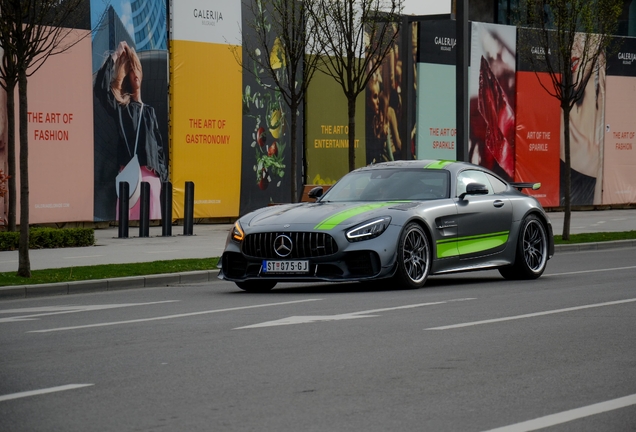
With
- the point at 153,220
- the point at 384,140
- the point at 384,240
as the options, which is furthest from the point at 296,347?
the point at 384,140

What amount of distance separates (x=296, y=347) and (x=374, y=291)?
16.3 ft

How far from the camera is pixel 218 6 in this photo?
31766mm

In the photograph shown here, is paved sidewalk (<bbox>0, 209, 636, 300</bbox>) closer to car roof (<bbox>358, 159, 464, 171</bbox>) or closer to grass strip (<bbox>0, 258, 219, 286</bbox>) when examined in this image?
grass strip (<bbox>0, 258, 219, 286</bbox>)

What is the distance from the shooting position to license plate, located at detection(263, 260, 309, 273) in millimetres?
13383

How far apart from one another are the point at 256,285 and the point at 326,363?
6.44 m

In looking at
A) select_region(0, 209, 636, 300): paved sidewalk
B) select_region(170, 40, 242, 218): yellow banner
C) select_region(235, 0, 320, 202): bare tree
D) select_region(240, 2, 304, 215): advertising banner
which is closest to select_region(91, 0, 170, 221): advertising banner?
select_region(170, 40, 242, 218): yellow banner

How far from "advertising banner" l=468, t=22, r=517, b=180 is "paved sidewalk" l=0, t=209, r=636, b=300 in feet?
20.7

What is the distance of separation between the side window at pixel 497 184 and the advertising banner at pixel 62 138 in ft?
45.1

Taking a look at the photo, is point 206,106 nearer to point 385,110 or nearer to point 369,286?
point 385,110

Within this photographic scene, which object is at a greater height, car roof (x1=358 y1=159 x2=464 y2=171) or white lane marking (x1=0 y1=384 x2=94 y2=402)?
car roof (x1=358 y1=159 x2=464 y2=171)

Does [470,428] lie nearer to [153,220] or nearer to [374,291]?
[374,291]

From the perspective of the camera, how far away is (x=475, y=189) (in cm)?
1486

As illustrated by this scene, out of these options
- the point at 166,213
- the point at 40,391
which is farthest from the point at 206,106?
the point at 40,391

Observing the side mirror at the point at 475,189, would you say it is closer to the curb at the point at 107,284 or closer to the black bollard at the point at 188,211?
the curb at the point at 107,284
